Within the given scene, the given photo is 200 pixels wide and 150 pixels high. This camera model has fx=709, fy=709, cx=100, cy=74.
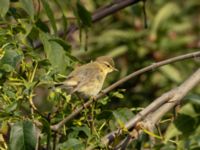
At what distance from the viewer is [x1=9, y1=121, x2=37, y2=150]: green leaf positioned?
221 cm

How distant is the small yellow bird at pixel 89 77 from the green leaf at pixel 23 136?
77 centimetres

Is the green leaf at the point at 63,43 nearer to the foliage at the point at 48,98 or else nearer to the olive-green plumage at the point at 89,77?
the foliage at the point at 48,98

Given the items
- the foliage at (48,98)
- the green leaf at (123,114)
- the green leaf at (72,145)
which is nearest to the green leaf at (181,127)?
the foliage at (48,98)

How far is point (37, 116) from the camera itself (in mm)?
2279

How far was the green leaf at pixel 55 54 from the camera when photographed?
2.49m

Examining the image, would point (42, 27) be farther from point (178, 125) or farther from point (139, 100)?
point (139, 100)

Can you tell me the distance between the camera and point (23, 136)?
2.23 m

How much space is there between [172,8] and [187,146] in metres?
3.98

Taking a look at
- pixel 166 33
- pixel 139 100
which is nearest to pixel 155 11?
pixel 166 33

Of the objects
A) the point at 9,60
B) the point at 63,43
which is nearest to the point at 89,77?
the point at 63,43

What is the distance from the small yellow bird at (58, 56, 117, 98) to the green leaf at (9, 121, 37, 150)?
2.51 feet

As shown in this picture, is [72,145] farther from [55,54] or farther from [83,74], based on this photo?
[83,74]

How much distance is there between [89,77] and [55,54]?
Answer: 44.4 inches

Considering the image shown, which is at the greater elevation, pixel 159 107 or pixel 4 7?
pixel 4 7
